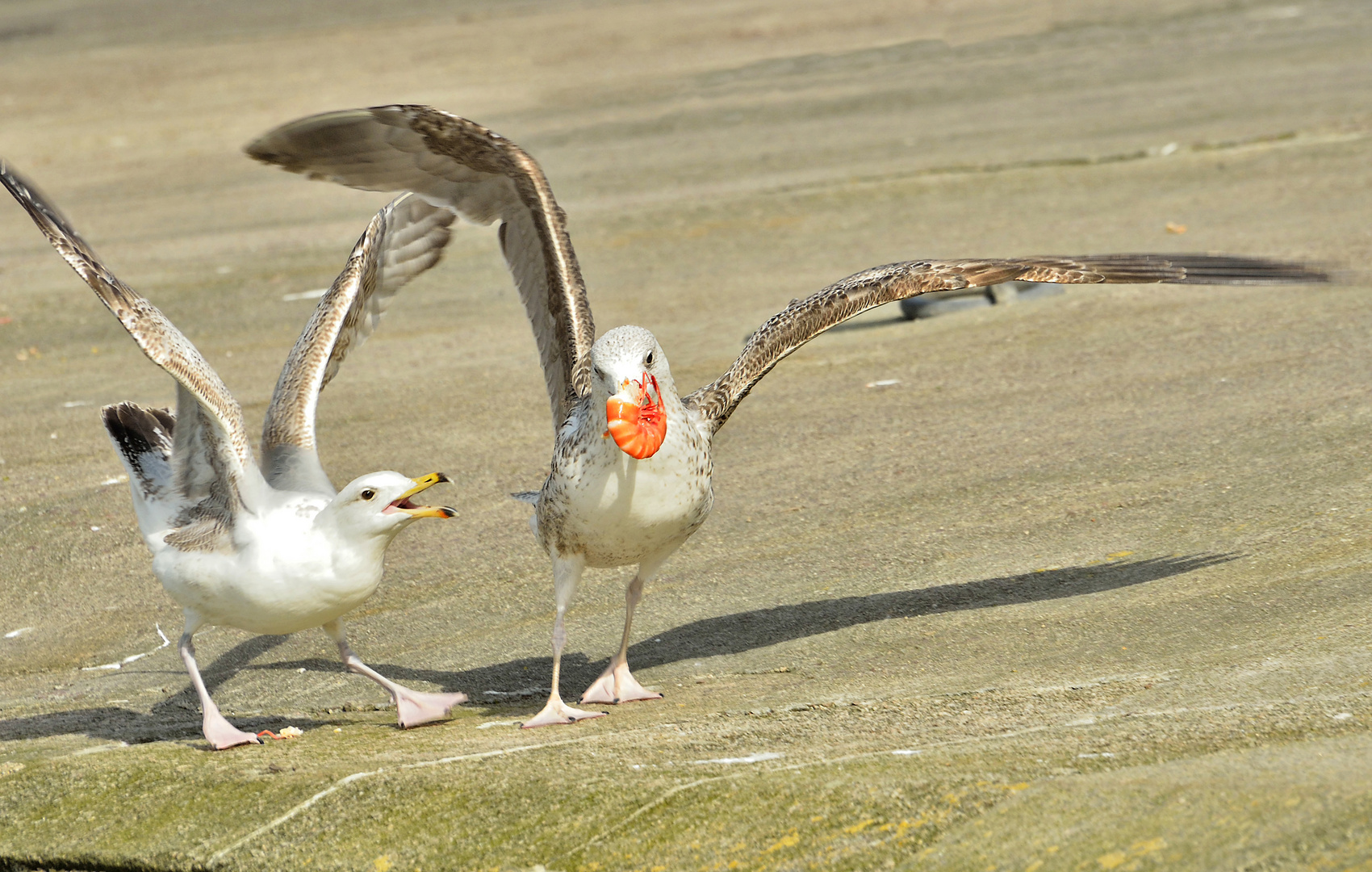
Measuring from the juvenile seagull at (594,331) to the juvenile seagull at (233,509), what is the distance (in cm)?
61

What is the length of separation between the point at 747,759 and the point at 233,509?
7.77 ft

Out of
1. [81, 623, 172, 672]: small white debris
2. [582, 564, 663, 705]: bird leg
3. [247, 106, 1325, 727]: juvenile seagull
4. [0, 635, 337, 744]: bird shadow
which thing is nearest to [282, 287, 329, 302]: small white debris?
[247, 106, 1325, 727]: juvenile seagull

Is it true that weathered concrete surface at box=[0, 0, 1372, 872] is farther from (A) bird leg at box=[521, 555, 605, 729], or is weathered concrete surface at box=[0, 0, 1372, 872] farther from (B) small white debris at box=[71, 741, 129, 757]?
(A) bird leg at box=[521, 555, 605, 729]

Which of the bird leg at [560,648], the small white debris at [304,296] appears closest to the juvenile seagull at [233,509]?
the bird leg at [560,648]

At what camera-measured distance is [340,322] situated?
692 centimetres

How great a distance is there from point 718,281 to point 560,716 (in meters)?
8.19

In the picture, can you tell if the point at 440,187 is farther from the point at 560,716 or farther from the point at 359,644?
the point at 560,716

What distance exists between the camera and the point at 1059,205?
14602mm

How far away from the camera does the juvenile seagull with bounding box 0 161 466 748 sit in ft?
18.8

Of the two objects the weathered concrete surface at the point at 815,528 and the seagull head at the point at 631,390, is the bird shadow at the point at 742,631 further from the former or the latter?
the seagull head at the point at 631,390

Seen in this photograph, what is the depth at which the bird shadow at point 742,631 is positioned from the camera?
6.58 metres

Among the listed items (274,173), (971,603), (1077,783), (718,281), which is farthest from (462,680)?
(274,173)

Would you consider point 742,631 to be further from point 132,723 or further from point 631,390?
point 132,723

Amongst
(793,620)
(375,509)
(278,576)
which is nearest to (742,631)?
(793,620)
